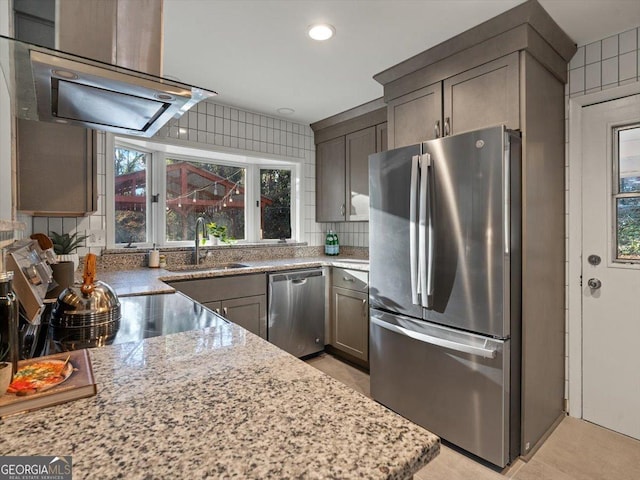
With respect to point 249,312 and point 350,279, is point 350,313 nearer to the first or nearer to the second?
point 350,279

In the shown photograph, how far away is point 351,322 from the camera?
295 cm

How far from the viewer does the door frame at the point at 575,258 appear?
212 centimetres

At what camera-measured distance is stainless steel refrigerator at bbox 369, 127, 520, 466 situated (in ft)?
5.49

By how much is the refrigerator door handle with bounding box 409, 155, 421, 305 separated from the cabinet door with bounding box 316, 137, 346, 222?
1.50m

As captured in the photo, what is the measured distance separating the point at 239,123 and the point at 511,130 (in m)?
2.37

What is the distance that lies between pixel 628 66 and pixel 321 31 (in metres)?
1.75

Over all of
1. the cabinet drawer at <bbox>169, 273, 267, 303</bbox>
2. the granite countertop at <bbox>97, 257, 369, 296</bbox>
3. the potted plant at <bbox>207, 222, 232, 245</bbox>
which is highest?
the potted plant at <bbox>207, 222, 232, 245</bbox>

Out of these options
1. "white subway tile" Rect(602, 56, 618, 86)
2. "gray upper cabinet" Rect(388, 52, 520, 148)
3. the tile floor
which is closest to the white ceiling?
"white subway tile" Rect(602, 56, 618, 86)

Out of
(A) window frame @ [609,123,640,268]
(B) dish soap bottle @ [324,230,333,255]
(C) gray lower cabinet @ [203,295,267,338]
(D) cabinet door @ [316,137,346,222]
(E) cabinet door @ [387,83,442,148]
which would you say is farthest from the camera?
(B) dish soap bottle @ [324,230,333,255]

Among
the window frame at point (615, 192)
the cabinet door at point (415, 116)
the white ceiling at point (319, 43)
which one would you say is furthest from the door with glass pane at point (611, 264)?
the cabinet door at point (415, 116)

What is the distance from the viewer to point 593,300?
2090 millimetres

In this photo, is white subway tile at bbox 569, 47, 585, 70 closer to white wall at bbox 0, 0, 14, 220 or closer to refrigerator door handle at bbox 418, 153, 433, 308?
refrigerator door handle at bbox 418, 153, 433, 308

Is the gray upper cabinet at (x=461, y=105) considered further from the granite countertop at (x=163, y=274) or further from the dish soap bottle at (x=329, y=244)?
the dish soap bottle at (x=329, y=244)

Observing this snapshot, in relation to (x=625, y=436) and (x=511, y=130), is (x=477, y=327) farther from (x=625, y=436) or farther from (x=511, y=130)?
(x=625, y=436)
